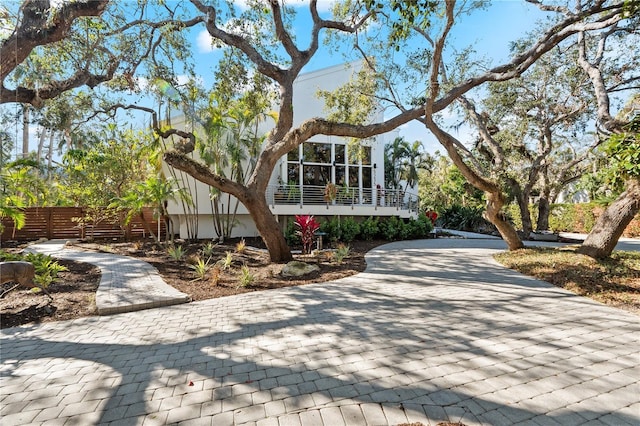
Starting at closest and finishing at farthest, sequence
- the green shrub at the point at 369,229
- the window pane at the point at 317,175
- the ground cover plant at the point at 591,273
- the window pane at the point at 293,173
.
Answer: the ground cover plant at the point at 591,273 < the green shrub at the point at 369,229 < the window pane at the point at 293,173 < the window pane at the point at 317,175

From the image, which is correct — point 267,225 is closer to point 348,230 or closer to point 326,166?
point 348,230

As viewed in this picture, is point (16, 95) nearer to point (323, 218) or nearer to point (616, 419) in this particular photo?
point (616, 419)

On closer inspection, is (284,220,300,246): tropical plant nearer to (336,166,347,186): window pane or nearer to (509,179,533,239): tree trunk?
(336,166,347,186): window pane

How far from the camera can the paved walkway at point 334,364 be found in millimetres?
2381

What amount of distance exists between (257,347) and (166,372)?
3.08 feet

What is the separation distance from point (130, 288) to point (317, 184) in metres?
10.4

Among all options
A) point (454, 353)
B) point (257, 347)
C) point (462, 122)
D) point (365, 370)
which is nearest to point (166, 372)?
point (257, 347)

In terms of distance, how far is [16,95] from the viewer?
621cm

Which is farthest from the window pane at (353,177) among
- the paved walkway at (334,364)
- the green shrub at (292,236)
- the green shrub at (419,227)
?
the paved walkway at (334,364)

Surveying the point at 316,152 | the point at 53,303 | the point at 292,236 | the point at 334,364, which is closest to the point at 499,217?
the point at 292,236

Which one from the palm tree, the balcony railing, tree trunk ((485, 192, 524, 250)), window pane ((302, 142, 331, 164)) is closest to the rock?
tree trunk ((485, 192, 524, 250))

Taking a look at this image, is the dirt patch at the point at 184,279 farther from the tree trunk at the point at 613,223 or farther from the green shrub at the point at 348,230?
the tree trunk at the point at 613,223

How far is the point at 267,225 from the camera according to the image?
8273mm

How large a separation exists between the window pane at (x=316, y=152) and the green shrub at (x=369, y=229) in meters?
3.77
